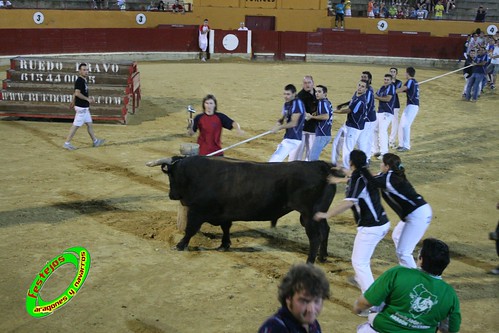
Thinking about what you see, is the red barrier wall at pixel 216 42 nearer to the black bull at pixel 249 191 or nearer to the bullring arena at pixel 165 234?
the bullring arena at pixel 165 234

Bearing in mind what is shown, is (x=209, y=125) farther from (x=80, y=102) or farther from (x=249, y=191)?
(x=80, y=102)

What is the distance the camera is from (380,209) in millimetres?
6625

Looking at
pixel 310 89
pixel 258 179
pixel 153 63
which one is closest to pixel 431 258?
pixel 258 179

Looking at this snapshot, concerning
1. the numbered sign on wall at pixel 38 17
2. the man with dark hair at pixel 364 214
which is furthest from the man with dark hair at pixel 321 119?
the numbered sign on wall at pixel 38 17

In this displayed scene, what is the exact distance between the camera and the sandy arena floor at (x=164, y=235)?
22.1ft

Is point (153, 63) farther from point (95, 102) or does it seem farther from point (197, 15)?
point (95, 102)

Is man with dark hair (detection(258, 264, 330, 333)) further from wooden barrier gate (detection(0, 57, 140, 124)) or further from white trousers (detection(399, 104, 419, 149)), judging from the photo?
wooden barrier gate (detection(0, 57, 140, 124))

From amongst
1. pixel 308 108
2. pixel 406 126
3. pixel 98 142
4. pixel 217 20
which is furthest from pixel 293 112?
pixel 217 20

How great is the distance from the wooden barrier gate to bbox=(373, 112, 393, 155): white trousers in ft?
19.9

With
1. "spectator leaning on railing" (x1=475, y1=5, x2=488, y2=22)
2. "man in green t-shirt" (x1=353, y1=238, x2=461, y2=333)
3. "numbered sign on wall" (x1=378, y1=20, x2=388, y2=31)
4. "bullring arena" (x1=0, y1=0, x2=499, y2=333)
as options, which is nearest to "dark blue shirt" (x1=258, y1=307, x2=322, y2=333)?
"man in green t-shirt" (x1=353, y1=238, x2=461, y2=333)

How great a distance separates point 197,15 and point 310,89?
2135 cm

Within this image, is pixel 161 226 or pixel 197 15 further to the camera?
pixel 197 15

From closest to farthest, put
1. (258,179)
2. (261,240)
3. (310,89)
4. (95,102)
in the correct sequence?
(258,179), (261,240), (310,89), (95,102)

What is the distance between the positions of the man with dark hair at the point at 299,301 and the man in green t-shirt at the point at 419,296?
1064mm
